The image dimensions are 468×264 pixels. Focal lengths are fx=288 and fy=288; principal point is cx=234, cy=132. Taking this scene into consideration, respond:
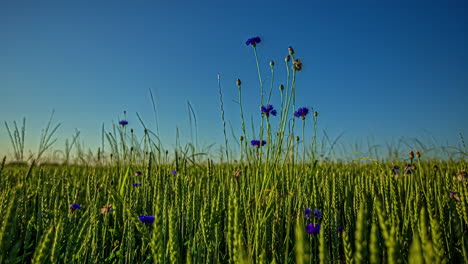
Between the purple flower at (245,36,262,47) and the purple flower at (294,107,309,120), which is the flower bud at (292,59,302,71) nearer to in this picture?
the purple flower at (245,36,262,47)

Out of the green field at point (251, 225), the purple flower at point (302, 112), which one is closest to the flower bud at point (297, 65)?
the green field at point (251, 225)

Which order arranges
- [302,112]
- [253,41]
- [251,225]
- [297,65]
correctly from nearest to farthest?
[251,225] → [297,65] → [253,41] → [302,112]

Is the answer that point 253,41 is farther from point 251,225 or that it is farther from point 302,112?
point 251,225

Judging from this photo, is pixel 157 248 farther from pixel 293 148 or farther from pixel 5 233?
pixel 293 148

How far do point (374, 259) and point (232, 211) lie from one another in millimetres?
326

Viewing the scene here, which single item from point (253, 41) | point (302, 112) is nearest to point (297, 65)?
point (253, 41)

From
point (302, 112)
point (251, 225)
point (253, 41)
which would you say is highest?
point (253, 41)

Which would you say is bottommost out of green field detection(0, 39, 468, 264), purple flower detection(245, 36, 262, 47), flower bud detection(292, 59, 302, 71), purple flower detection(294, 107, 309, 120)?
green field detection(0, 39, 468, 264)

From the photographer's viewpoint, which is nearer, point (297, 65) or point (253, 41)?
point (297, 65)

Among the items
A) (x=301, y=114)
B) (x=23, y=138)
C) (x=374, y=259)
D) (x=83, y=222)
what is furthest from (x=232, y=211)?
(x=23, y=138)

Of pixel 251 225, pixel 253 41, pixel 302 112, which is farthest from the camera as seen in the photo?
pixel 302 112

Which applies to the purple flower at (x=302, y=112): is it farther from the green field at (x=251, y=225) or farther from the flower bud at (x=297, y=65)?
the flower bud at (x=297, y=65)

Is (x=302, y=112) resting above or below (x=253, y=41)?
below

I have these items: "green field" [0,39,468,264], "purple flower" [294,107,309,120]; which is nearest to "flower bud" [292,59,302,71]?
"green field" [0,39,468,264]
